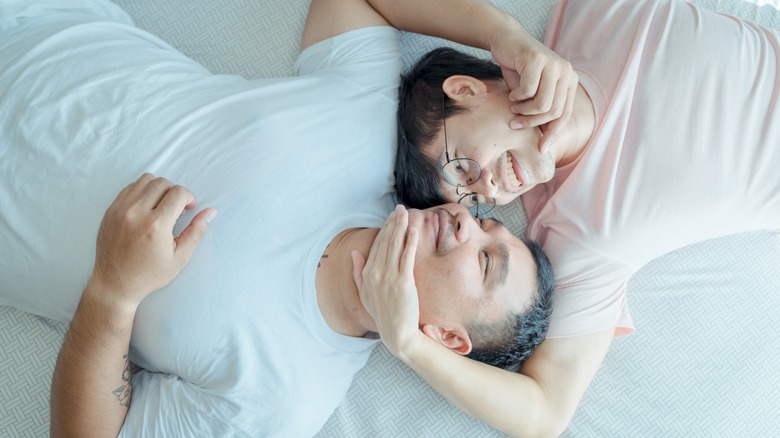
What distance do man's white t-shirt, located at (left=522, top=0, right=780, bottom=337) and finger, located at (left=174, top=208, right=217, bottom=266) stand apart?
0.95 metres

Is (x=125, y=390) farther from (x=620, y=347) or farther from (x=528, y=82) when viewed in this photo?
(x=620, y=347)

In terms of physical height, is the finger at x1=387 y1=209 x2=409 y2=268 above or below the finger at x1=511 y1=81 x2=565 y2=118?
below

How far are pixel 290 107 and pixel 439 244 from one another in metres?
0.52

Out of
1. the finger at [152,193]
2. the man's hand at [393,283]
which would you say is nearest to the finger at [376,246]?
the man's hand at [393,283]

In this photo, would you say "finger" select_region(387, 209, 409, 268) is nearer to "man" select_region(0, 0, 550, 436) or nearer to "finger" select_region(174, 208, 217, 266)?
"man" select_region(0, 0, 550, 436)

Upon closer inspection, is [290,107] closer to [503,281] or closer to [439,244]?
[439,244]

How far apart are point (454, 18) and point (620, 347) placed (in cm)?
107

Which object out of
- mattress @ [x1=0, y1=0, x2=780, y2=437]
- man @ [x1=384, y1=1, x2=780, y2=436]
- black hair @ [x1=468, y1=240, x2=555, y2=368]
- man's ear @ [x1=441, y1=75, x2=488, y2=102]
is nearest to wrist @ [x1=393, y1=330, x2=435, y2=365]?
black hair @ [x1=468, y1=240, x2=555, y2=368]

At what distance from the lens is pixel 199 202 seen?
4.93ft

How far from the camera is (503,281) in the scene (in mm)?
1511

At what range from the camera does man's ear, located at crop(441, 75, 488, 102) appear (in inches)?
65.6

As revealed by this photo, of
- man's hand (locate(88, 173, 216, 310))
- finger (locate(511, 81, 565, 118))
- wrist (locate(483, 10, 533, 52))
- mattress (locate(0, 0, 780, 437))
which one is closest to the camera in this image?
man's hand (locate(88, 173, 216, 310))

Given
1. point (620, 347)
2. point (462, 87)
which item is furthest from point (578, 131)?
point (620, 347)

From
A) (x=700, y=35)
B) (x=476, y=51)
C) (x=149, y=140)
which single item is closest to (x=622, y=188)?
(x=700, y=35)
